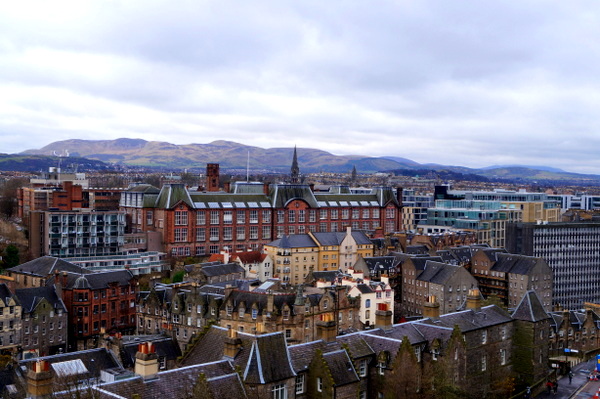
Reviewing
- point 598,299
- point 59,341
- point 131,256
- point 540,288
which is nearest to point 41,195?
point 131,256

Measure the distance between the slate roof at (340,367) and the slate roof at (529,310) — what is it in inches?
1183

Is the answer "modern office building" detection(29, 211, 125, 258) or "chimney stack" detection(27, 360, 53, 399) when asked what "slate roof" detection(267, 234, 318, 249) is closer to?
"modern office building" detection(29, 211, 125, 258)

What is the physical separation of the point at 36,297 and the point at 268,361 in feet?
189

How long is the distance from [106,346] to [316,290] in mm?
31847

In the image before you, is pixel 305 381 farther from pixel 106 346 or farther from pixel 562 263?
pixel 562 263

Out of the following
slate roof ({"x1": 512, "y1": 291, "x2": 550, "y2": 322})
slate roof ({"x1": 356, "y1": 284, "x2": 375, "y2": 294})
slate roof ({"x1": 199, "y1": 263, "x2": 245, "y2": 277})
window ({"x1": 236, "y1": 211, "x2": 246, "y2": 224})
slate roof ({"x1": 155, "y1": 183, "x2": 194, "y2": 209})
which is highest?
slate roof ({"x1": 155, "y1": 183, "x2": 194, "y2": 209})

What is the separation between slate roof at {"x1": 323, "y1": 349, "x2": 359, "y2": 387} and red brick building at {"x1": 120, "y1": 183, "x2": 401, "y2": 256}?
339ft

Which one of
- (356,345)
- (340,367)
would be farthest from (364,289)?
(340,367)

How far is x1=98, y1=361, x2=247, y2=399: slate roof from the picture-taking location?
43844mm

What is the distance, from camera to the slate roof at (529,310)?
77.6m

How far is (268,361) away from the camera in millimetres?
50062

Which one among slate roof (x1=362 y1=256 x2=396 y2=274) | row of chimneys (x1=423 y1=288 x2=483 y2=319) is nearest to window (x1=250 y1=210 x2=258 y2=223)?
Answer: slate roof (x1=362 y1=256 x2=396 y2=274)

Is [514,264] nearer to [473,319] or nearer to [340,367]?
[473,319]

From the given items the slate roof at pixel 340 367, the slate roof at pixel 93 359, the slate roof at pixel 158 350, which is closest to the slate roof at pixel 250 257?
the slate roof at pixel 158 350
